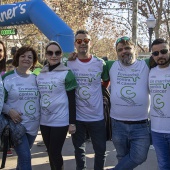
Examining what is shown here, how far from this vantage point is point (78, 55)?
4.05 metres

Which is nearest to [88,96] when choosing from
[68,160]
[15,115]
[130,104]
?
[130,104]

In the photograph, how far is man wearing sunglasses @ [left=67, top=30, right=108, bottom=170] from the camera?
12.9 feet

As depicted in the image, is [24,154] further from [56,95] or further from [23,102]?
[56,95]

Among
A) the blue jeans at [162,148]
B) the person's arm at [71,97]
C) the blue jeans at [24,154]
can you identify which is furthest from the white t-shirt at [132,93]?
the blue jeans at [24,154]

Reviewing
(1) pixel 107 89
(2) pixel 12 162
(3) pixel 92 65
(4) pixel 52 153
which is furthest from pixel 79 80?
(2) pixel 12 162

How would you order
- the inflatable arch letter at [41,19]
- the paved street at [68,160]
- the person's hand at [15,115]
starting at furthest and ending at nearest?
the inflatable arch letter at [41,19] < the paved street at [68,160] < the person's hand at [15,115]

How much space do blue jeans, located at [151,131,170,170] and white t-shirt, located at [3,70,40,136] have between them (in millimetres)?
1417

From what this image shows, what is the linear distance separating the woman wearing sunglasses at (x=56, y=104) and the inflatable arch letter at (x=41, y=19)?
2.86 metres

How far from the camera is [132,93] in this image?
143 inches

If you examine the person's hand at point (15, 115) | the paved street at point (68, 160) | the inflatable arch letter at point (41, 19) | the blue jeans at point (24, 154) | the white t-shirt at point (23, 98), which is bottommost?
the paved street at point (68, 160)

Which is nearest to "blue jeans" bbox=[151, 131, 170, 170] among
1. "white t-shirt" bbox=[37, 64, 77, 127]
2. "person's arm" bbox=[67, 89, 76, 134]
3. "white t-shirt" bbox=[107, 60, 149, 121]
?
"white t-shirt" bbox=[107, 60, 149, 121]

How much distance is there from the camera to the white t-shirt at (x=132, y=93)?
12.0ft

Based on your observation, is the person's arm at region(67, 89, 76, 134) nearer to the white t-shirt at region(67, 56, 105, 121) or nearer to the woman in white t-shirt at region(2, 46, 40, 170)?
the white t-shirt at region(67, 56, 105, 121)

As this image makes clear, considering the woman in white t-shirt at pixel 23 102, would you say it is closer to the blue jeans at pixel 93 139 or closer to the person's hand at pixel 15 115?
the person's hand at pixel 15 115
